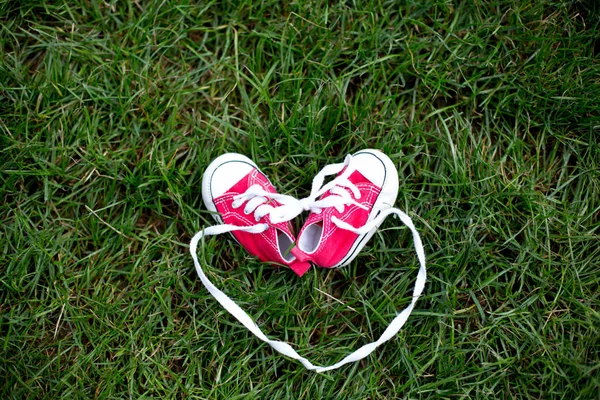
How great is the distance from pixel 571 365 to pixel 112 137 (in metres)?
2.07

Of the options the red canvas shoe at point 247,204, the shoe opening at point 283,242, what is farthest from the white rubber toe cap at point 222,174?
the shoe opening at point 283,242

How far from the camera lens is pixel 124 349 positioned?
6.98 ft

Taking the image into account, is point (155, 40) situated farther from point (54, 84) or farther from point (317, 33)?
point (317, 33)

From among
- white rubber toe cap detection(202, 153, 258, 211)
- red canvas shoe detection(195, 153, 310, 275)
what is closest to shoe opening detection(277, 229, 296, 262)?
red canvas shoe detection(195, 153, 310, 275)

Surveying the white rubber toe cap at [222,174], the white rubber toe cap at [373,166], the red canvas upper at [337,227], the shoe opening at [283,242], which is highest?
the white rubber toe cap at [373,166]

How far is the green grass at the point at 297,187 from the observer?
6.97ft

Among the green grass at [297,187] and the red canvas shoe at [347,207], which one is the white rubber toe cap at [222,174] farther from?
the red canvas shoe at [347,207]

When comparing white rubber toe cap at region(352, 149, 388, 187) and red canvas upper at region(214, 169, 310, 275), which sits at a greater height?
white rubber toe cap at region(352, 149, 388, 187)

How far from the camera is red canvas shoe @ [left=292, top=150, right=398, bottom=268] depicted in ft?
6.86

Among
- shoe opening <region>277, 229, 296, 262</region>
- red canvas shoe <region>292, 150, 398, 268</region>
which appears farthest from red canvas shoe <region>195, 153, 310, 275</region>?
red canvas shoe <region>292, 150, 398, 268</region>

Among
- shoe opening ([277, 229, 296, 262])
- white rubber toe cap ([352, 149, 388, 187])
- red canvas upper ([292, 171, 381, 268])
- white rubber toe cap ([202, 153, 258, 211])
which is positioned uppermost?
white rubber toe cap ([352, 149, 388, 187])

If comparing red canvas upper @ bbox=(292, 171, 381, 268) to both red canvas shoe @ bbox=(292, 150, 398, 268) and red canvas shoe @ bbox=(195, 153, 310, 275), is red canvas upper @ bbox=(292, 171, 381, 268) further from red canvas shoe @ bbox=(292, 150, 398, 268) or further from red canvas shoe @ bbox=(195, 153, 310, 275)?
red canvas shoe @ bbox=(195, 153, 310, 275)

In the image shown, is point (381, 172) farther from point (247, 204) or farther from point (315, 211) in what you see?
point (247, 204)

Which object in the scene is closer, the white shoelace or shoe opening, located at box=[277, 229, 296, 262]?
the white shoelace
